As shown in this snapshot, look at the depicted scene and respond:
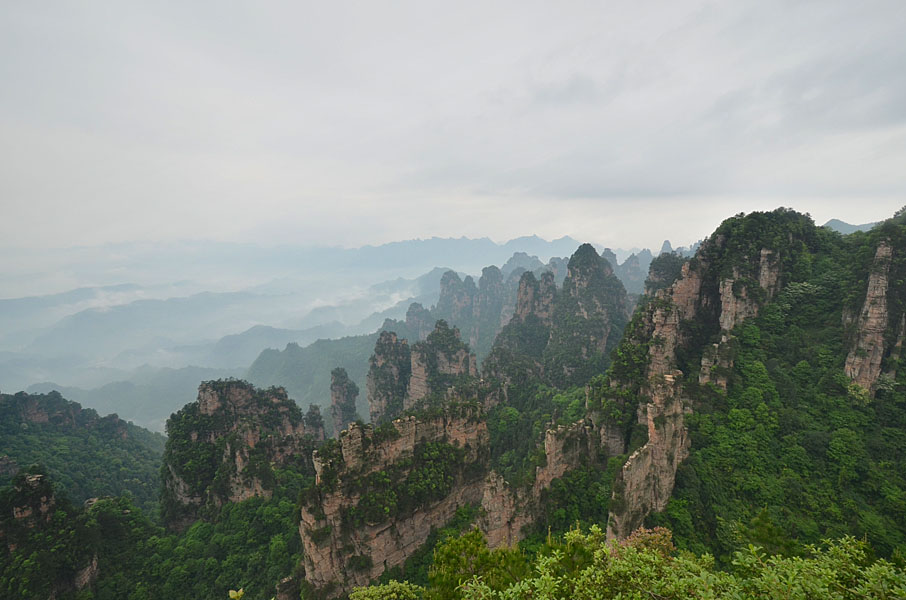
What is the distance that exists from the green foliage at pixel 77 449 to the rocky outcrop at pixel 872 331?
2606 inches

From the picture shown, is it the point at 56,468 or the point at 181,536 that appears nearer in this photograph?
the point at 181,536

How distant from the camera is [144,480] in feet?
172

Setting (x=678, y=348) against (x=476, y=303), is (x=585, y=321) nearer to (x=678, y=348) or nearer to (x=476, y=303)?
(x=678, y=348)

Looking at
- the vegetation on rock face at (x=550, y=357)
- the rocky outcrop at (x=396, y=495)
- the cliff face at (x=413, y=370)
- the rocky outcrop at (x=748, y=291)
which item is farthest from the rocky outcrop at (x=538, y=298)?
the rocky outcrop at (x=396, y=495)

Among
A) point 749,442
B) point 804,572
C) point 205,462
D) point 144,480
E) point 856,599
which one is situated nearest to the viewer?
point 856,599

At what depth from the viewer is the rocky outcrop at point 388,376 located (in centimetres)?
6806

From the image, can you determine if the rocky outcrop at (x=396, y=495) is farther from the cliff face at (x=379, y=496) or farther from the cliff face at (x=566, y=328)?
the cliff face at (x=566, y=328)

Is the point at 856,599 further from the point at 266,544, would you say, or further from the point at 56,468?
the point at 56,468

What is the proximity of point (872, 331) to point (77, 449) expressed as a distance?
90322mm

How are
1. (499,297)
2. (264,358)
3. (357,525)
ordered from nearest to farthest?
(357,525) < (499,297) < (264,358)

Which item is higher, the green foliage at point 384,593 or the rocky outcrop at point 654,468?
the rocky outcrop at point 654,468

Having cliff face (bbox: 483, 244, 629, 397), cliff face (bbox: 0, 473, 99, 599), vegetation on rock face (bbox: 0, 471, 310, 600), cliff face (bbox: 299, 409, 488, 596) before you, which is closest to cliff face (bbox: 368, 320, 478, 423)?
cliff face (bbox: 483, 244, 629, 397)

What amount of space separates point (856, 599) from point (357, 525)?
26243 mm

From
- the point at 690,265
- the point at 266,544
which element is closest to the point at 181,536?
the point at 266,544
